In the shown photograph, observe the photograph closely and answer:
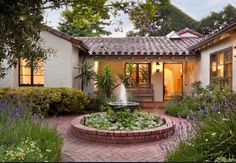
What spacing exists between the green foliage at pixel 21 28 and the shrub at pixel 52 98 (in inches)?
156

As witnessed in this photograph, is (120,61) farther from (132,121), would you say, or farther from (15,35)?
(15,35)

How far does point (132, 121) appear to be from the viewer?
10.2 metres

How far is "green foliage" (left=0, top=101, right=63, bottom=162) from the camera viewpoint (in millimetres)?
5445

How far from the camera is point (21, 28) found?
26.7 ft

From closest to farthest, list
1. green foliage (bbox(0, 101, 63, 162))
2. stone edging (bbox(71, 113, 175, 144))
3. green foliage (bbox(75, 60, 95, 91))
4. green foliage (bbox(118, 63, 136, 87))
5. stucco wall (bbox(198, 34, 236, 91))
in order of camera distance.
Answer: green foliage (bbox(0, 101, 63, 162)), stone edging (bbox(71, 113, 175, 144)), stucco wall (bbox(198, 34, 236, 91)), green foliage (bbox(75, 60, 95, 91)), green foliage (bbox(118, 63, 136, 87))

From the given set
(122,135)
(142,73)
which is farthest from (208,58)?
(122,135)

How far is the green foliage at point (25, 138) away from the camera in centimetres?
545

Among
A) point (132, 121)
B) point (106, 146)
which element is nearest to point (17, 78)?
point (132, 121)

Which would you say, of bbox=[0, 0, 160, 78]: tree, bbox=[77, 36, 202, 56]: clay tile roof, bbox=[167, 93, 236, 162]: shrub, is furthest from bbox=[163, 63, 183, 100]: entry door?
bbox=[167, 93, 236, 162]: shrub

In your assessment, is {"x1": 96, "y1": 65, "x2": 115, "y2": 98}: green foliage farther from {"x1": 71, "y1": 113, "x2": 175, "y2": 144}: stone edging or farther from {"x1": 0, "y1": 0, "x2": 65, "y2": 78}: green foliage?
{"x1": 0, "y1": 0, "x2": 65, "y2": 78}: green foliage

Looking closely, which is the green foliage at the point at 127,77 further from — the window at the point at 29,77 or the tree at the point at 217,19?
the tree at the point at 217,19

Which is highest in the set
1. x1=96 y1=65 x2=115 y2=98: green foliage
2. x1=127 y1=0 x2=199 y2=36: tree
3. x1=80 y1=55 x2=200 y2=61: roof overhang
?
x1=127 y1=0 x2=199 y2=36: tree

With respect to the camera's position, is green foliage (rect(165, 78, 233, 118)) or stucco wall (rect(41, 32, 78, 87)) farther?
stucco wall (rect(41, 32, 78, 87))

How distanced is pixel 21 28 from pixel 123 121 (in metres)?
4.07
